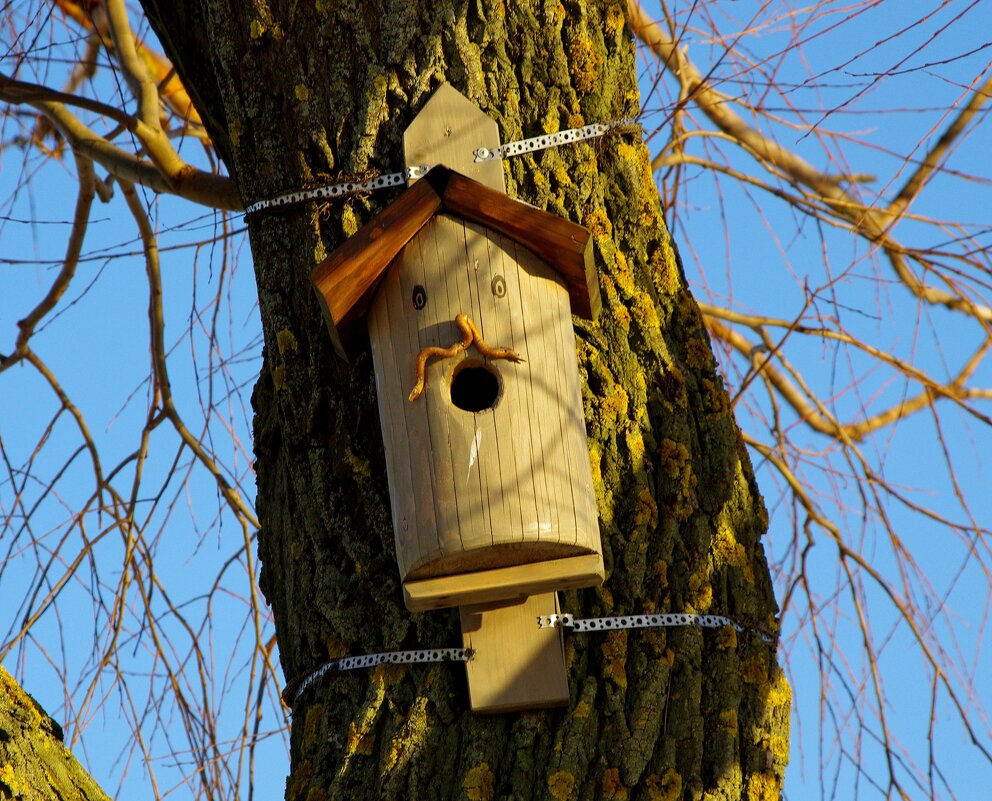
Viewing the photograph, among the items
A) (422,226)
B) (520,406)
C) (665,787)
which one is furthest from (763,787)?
(422,226)

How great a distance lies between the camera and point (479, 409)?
2.14 metres

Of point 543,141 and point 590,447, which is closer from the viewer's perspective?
point 590,447

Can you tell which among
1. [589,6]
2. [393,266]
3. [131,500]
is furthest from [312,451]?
[131,500]

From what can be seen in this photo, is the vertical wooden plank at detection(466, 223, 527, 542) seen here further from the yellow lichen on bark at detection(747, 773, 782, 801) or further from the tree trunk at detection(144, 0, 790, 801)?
the yellow lichen on bark at detection(747, 773, 782, 801)

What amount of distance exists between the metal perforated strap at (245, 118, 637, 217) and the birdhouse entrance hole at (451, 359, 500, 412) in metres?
0.39

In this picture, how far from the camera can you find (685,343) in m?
2.35

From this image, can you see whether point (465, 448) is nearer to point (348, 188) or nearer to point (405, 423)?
point (405, 423)

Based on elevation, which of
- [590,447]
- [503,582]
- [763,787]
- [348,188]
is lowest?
Answer: [763,787]

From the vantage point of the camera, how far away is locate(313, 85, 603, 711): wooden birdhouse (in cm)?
199

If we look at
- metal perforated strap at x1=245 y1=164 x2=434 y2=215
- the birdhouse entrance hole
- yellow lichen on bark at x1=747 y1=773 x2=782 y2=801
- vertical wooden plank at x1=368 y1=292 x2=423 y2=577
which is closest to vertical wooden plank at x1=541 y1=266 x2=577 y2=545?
the birdhouse entrance hole

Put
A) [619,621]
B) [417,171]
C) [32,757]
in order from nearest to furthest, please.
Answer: [32,757], [619,621], [417,171]

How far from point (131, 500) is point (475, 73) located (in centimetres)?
159

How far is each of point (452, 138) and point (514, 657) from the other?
0.89 metres

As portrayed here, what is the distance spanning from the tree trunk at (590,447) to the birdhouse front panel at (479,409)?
16 cm
